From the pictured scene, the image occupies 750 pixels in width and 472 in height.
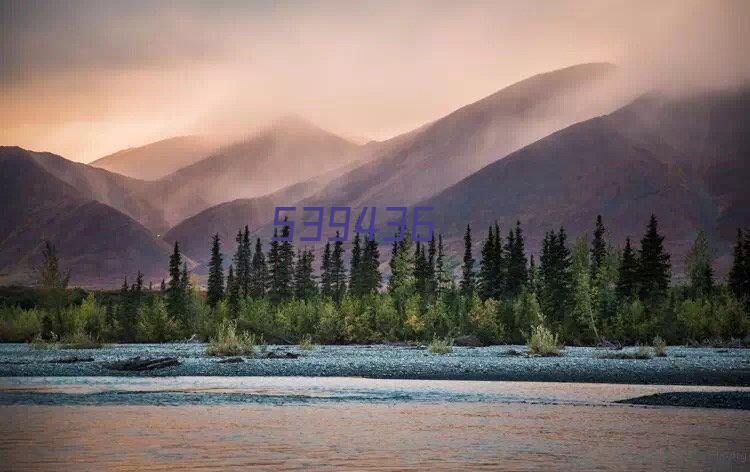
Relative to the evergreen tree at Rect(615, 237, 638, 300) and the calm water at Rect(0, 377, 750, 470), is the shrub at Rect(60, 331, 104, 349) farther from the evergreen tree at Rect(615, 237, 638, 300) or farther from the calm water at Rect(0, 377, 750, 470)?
the evergreen tree at Rect(615, 237, 638, 300)

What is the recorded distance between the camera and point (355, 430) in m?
26.9

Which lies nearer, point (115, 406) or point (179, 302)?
point (115, 406)

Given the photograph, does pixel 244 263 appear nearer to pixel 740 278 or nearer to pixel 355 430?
pixel 740 278

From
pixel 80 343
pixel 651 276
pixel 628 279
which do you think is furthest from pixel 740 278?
pixel 80 343

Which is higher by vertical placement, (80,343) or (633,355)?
(633,355)

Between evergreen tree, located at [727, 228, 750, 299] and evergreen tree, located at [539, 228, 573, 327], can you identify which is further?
evergreen tree, located at [727, 228, 750, 299]

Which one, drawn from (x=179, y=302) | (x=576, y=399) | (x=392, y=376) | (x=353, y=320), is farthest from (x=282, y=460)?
(x=179, y=302)

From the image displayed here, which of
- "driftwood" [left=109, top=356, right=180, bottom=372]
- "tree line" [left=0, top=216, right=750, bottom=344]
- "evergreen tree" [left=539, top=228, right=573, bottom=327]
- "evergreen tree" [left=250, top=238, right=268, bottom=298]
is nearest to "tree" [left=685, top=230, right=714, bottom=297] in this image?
"tree line" [left=0, top=216, right=750, bottom=344]

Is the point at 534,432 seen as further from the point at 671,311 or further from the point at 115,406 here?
the point at 671,311

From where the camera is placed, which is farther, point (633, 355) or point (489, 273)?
point (489, 273)

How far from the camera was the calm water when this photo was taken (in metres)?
22.2

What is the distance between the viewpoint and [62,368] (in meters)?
47.6

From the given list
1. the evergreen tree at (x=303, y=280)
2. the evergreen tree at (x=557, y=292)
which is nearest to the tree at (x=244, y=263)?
the evergreen tree at (x=303, y=280)

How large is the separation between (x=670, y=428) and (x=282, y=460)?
11780 mm
